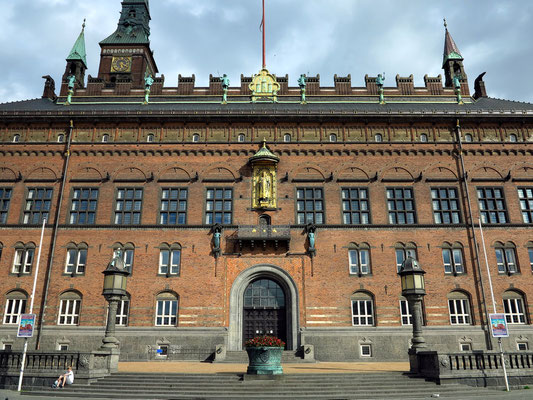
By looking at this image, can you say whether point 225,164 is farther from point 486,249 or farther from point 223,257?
point 486,249

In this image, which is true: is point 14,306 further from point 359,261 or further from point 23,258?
point 359,261

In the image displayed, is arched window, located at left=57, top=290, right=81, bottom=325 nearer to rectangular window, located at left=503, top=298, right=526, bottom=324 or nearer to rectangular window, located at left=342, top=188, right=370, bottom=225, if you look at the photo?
rectangular window, located at left=342, top=188, right=370, bottom=225

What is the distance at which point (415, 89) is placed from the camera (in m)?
39.0

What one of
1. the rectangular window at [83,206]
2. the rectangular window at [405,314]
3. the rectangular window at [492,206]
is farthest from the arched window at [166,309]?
the rectangular window at [492,206]

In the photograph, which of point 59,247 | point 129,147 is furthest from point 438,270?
point 59,247

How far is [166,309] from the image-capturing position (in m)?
30.2

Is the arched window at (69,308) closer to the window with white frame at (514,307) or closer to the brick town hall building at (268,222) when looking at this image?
the brick town hall building at (268,222)

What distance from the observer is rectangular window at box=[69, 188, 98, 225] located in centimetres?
3241

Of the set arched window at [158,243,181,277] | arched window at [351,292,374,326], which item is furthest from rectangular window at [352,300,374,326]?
arched window at [158,243,181,277]

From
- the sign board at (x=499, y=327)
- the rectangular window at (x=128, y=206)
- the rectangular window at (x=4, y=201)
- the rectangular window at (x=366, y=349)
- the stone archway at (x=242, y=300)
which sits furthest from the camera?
the rectangular window at (x=4, y=201)

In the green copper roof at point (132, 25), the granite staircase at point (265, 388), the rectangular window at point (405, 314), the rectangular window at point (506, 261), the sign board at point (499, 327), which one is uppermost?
the green copper roof at point (132, 25)

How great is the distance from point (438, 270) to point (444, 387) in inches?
557

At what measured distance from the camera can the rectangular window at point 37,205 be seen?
106 feet

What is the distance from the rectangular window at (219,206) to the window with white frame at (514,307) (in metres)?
20.9
